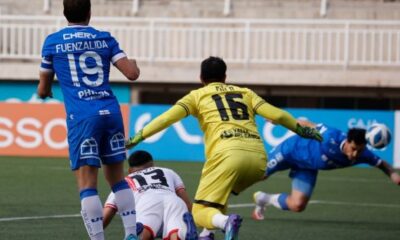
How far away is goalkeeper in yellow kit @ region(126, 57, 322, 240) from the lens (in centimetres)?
982

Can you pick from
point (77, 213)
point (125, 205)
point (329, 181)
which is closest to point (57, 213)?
Result: point (77, 213)

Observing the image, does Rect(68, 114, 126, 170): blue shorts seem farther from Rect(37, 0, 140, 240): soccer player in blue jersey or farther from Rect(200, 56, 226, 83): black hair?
Rect(200, 56, 226, 83): black hair

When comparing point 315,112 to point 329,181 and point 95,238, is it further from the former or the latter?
point 95,238

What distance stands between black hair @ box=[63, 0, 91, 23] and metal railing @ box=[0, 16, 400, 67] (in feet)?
61.9

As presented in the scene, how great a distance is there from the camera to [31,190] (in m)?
17.1

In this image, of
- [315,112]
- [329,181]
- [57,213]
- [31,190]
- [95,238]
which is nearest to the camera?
[95,238]

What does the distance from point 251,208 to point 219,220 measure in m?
6.05

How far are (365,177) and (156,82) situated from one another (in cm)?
826

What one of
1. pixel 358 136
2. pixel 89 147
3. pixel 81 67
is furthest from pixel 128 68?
pixel 358 136

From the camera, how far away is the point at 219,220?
9.61 meters

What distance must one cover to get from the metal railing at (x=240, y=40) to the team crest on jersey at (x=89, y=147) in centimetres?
1915

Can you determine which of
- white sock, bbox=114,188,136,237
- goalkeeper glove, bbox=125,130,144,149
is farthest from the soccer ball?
white sock, bbox=114,188,136,237

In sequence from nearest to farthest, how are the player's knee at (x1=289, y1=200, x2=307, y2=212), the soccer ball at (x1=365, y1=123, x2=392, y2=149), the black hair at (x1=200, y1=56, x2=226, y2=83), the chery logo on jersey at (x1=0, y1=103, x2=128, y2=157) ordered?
the black hair at (x1=200, y1=56, x2=226, y2=83), the player's knee at (x1=289, y1=200, x2=307, y2=212), the soccer ball at (x1=365, y1=123, x2=392, y2=149), the chery logo on jersey at (x1=0, y1=103, x2=128, y2=157)

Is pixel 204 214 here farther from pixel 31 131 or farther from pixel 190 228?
pixel 31 131
